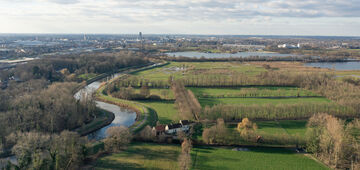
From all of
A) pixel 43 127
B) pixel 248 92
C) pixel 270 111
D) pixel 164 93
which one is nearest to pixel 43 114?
pixel 43 127

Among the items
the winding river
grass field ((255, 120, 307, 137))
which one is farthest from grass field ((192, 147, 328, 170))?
the winding river

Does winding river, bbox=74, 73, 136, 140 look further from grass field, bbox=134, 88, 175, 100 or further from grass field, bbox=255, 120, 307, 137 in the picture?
grass field, bbox=255, 120, 307, 137

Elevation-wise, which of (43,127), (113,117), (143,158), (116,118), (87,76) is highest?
(87,76)

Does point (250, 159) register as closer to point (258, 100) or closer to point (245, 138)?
point (245, 138)

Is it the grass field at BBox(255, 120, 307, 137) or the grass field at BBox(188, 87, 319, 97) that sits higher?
the grass field at BBox(188, 87, 319, 97)

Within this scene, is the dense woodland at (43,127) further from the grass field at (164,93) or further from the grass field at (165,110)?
the grass field at (164,93)

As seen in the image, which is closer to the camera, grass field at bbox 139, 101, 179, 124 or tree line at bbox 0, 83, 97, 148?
tree line at bbox 0, 83, 97, 148

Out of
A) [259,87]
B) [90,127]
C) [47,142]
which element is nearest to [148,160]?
[47,142]
